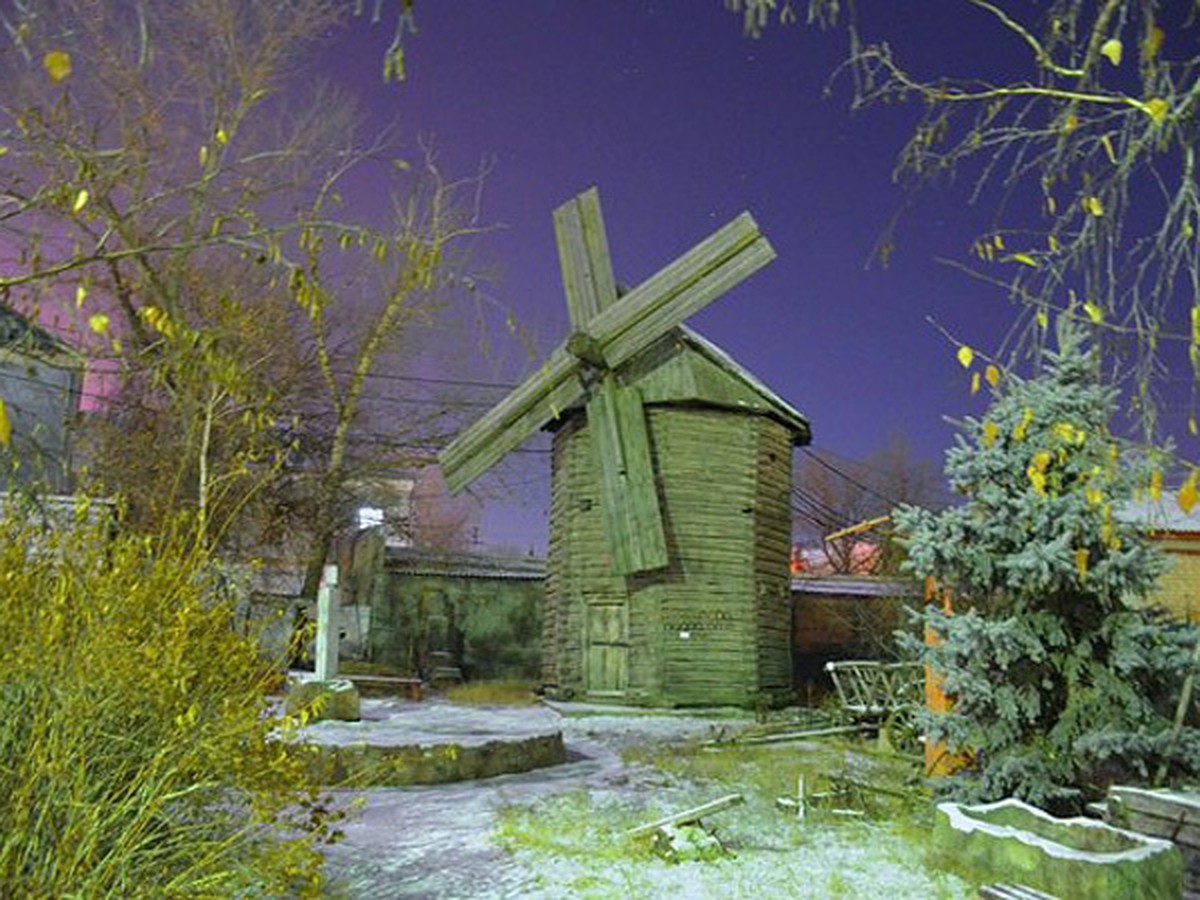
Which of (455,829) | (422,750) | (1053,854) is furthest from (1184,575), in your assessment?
(455,829)

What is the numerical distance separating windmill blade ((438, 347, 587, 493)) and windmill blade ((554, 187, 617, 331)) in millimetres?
1318

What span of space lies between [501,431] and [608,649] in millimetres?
4721

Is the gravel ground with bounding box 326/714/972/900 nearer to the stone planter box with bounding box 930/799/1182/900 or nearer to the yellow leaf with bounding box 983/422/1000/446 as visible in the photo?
the stone planter box with bounding box 930/799/1182/900

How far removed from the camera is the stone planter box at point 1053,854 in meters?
5.70

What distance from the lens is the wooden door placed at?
1812 cm

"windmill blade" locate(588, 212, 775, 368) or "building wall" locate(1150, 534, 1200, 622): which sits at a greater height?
"windmill blade" locate(588, 212, 775, 368)

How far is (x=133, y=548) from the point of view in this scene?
5289 mm

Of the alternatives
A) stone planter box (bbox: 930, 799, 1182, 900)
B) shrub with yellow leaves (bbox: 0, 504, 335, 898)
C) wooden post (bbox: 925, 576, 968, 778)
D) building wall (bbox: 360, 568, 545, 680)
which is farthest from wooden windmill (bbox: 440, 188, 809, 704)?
shrub with yellow leaves (bbox: 0, 504, 335, 898)

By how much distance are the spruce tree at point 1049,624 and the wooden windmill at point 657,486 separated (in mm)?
9170

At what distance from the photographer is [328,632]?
14.5m

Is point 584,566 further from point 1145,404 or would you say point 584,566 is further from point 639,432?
point 1145,404

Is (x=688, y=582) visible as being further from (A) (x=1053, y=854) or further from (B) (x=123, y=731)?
(B) (x=123, y=731)

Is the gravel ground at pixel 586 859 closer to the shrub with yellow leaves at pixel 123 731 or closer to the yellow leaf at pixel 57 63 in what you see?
the shrub with yellow leaves at pixel 123 731

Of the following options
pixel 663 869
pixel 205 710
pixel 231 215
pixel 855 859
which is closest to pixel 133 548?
pixel 205 710
